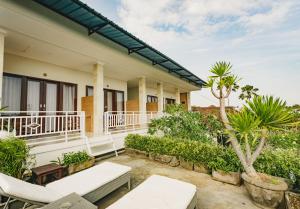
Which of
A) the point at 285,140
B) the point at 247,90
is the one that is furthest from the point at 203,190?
the point at 247,90

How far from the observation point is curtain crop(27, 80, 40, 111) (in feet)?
23.3

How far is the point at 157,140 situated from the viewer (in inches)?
234

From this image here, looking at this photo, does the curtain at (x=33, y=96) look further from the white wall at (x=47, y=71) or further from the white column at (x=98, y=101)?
the white column at (x=98, y=101)

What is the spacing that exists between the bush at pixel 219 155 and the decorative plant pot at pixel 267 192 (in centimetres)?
70

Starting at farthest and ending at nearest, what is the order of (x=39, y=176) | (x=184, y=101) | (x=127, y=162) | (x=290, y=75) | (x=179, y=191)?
(x=184, y=101) → (x=290, y=75) → (x=127, y=162) → (x=39, y=176) → (x=179, y=191)

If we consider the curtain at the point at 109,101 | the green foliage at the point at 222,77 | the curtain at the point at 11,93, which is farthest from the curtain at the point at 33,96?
the green foliage at the point at 222,77

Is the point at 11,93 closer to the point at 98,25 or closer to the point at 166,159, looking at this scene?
the point at 98,25

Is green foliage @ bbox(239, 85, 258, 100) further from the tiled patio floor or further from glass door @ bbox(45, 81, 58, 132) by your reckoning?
glass door @ bbox(45, 81, 58, 132)

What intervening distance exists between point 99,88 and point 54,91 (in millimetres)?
Answer: 2386

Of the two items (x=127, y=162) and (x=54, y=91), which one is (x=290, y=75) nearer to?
(x=127, y=162)

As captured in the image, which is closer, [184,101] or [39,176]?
[39,176]

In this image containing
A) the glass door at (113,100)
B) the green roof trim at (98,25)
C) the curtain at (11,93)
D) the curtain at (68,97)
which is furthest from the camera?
the glass door at (113,100)

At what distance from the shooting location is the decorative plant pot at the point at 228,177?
3918mm

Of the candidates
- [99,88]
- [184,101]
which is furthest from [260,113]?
[184,101]
